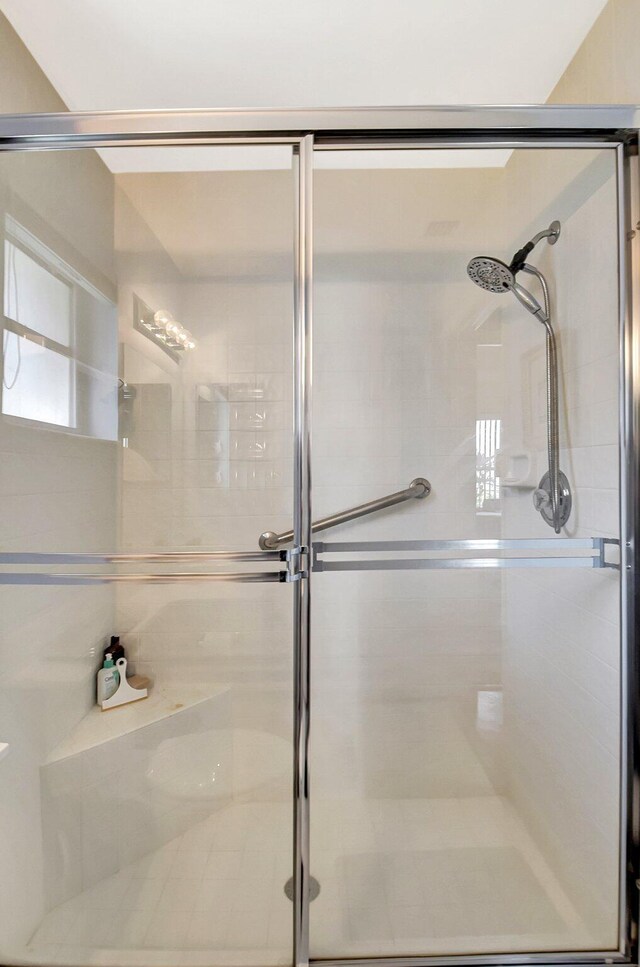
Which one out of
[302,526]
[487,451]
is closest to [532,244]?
[487,451]

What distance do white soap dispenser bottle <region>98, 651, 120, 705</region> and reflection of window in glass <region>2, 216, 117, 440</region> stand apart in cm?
51

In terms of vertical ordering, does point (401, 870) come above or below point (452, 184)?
below

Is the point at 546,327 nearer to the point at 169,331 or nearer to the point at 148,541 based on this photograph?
the point at 169,331

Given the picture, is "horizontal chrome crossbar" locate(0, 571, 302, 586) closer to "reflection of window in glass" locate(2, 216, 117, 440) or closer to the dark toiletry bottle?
the dark toiletry bottle

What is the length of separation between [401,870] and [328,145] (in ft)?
5.54

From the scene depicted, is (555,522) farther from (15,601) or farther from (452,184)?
(15,601)

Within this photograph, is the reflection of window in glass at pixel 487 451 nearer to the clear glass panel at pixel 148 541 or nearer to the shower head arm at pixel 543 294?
the shower head arm at pixel 543 294

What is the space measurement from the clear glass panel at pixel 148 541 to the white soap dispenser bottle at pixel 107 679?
1.1 inches

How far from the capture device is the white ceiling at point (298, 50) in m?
1.23

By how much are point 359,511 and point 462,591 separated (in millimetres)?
301

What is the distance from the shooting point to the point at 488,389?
110 cm

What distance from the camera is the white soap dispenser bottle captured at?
1.11 meters

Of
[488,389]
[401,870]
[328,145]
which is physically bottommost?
[401,870]

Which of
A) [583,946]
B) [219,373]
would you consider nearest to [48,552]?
[219,373]
